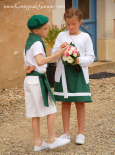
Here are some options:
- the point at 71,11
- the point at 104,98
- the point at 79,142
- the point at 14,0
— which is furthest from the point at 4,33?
the point at 79,142

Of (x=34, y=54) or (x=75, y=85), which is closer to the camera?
(x=34, y=54)

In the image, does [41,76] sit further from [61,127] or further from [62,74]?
[61,127]

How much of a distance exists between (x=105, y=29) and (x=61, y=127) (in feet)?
14.5

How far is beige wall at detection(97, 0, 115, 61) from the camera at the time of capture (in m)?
7.21

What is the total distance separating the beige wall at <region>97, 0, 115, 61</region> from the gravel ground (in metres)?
2.14

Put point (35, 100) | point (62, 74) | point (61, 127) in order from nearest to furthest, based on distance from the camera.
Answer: point (35, 100) → point (62, 74) → point (61, 127)

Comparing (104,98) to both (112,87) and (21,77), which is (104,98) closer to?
(112,87)

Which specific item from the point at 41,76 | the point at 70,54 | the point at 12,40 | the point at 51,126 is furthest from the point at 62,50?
the point at 12,40

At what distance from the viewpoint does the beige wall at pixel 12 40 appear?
5376 millimetres

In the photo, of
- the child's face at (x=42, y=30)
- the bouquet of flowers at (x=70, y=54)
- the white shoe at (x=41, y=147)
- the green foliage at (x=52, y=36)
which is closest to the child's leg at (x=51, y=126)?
the white shoe at (x=41, y=147)

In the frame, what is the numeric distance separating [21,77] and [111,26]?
3.22 meters

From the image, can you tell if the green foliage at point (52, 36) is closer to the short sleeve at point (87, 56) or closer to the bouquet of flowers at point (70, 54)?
the short sleeve at point (87, 56)

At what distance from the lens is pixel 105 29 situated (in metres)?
7.27

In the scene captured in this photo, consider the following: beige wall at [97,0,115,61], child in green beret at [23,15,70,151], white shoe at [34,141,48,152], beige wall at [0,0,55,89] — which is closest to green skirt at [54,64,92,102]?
child in green beret at [23,15,70,151]
